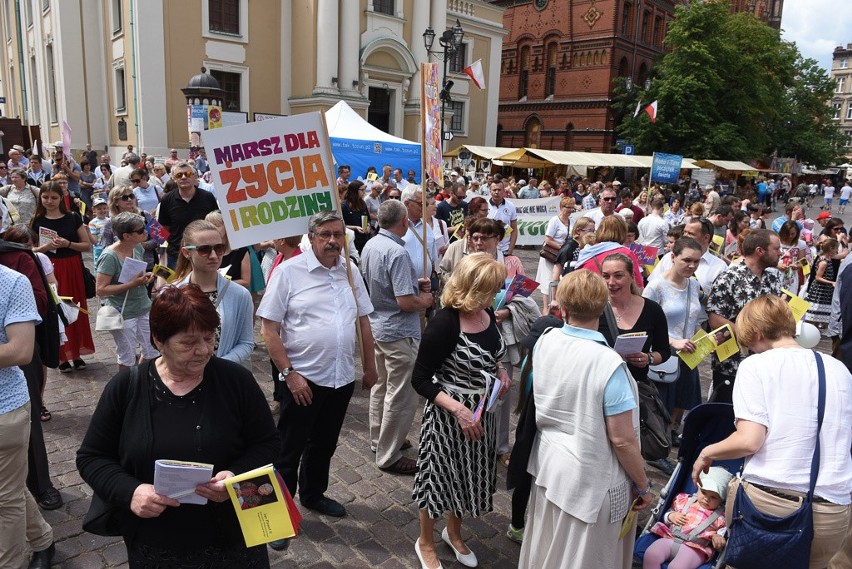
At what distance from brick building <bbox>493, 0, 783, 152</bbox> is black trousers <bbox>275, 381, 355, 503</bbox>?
134 feet

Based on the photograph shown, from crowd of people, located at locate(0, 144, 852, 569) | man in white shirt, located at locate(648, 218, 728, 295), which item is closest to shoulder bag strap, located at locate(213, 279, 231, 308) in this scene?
crowd of people, located at locate(0, 144, 852, 569)

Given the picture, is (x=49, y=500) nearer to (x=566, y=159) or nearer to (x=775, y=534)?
(x=775, y=534)

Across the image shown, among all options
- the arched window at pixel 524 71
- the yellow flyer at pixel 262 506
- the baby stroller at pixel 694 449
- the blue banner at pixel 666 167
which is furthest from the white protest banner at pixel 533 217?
the arched window at pixel 524 71

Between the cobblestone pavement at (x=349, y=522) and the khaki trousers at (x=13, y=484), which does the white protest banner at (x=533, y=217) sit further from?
the khaki trousers at (x=13, y=484)

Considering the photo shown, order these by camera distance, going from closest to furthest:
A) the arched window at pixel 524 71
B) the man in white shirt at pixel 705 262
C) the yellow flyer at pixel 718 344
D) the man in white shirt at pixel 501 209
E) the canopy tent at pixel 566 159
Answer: the yellow flyer at pixel 718 344 < the man in white shirt at pixel 705 262 < the man in white shirt at pixel 501 209 < the canopy tent at pixel 566 159 < the arched window at pixel 524 71

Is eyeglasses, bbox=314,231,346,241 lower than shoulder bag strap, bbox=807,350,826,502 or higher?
higher

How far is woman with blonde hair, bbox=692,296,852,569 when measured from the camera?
249cm

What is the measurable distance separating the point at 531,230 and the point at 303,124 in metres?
7.10

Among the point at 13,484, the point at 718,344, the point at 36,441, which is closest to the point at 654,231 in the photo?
the point at 718,344

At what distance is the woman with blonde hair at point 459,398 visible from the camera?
3.08m

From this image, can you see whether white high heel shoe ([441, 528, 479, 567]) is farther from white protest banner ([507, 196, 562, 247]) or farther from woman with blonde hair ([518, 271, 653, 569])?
white protest banner ([507, 196, 562, 247])

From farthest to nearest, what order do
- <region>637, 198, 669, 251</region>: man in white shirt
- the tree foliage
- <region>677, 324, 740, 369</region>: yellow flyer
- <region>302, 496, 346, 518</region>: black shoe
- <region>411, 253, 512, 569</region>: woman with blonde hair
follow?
the tree foliage
<region>637, 198, 669, 251</region>: man in white shirt
<region>677, 324, 740, 369</region>: yellow flyer
<region>302, 496, 346, 518</region>: black shoe
<region>411, 253, 512, 569</region>: woman with blonde hair

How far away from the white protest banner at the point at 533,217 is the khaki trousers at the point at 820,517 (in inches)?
307

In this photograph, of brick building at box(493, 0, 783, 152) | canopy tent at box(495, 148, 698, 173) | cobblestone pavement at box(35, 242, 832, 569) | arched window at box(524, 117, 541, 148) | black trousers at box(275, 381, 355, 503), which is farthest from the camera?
arched window at box(524, 117, 541, 148)
